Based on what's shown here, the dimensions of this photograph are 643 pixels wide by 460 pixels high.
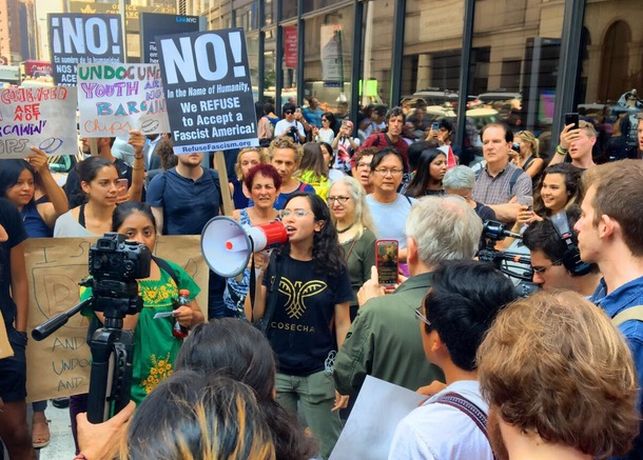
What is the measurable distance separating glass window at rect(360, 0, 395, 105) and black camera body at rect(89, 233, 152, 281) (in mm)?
9622

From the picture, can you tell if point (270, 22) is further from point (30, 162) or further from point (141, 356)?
point (141, 356)

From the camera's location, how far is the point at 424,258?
2322 mm

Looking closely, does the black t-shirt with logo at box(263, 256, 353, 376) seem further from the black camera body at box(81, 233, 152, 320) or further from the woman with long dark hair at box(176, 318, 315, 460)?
the woman with long dark hair at box(176, 318, 315, 460)

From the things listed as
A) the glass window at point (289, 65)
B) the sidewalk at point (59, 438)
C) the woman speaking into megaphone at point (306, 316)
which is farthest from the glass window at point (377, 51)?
the woman speaking into megaphone at point (306, 316)

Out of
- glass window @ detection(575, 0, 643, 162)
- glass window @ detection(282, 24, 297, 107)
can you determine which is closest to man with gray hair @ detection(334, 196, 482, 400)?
glass window @ detection(575, 0, 643, 162)

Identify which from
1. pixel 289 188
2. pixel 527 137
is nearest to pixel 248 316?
pixel 289 188

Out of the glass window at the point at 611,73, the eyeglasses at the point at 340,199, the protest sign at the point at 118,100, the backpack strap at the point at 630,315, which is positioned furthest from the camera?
the glass window at the point at 611,73

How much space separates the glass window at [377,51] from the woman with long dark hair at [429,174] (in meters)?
6.64

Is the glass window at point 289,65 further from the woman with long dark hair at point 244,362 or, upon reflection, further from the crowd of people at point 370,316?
the woman with long dark hair at point 244,362

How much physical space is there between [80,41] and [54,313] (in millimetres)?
5016

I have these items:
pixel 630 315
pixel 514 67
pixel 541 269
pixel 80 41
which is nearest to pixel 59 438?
pixel 541 269

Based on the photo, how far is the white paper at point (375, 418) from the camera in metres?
1.89

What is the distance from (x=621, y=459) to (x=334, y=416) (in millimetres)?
1679

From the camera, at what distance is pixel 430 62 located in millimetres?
9945
